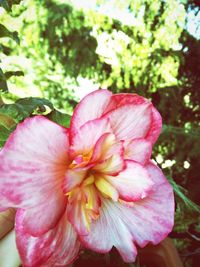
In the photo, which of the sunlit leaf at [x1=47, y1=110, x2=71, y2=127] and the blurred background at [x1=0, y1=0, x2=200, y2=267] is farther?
the blurred background at [x1=0, y1=0, x2=200, y2=267]

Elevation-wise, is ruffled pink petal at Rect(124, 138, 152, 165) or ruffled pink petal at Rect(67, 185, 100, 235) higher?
ruffled pink petal at Rect(124, 138, 152, 165)

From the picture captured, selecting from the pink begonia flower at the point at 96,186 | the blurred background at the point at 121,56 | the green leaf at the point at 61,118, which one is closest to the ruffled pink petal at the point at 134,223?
the pink begonia flower at the point at 96,186

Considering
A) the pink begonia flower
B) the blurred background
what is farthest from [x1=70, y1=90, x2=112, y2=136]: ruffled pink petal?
the blurred background

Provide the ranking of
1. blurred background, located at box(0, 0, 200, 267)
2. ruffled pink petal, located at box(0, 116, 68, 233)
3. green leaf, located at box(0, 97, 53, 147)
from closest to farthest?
ruffled pink petal, located at box(0, 116, 68, 233)
green leaf, located at box(0, 97, 53, 147)
blurred background, located at box(0, 0, 200, 267)

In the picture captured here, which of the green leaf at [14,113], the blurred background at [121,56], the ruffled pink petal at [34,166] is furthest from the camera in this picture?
the blurred background at [121,56]

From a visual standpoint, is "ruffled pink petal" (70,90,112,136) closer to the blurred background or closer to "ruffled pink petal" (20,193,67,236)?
"ruffled pink petal" (20,193,67,236)

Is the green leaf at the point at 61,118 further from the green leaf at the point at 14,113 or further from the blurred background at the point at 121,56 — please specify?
the blurred background at the point at 121,56

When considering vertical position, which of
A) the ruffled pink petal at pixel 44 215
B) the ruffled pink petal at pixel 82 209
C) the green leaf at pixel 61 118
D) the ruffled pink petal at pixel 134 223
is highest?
the green leaf at pixel 61 118

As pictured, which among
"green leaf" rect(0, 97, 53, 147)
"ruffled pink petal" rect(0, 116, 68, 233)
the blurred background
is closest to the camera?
"ruffled pink petal" rect(0, 116, 68, 233)
